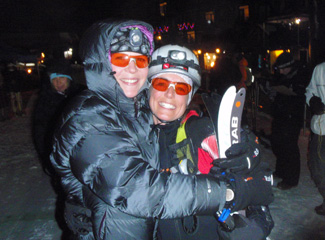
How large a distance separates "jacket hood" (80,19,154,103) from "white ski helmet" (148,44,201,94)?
546 mm

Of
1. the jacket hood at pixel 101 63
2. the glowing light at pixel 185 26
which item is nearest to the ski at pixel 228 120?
the jacket hood at pixel 101 63

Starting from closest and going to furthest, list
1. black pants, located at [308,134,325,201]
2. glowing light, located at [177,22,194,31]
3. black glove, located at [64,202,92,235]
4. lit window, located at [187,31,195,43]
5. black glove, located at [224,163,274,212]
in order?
black glove, located at [224,163,274,212]
black glove, located at [64,202,92,235]
black pants, located at [308,134,325,201]
lit window, located at [187,31,195,43]
glowing light, located at [177,22,194,31]

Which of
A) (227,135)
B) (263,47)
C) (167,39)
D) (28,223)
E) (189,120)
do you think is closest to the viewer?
(227,135)

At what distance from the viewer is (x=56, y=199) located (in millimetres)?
4621

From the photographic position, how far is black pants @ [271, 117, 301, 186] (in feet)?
14.0

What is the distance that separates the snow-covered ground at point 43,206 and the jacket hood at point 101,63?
285cm

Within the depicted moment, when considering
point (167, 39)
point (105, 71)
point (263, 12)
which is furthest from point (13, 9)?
point (105, 71)

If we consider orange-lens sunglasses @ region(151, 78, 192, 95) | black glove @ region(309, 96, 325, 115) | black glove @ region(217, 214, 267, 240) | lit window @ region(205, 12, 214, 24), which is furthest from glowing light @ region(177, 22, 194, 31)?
black glove @ region(217, 214, 267, 240)

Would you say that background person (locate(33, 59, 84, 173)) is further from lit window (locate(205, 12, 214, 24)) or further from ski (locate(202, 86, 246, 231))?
lit window (locate(205, 12, 214, 24))

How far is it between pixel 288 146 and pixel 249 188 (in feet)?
10.7

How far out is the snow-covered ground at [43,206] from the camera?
3593 mm

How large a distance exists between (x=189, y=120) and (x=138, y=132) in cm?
52

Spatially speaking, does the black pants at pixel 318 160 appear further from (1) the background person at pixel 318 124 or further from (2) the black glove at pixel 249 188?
(2) the black glove at pixel 249 188

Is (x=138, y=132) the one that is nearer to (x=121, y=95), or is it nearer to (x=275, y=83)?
(x=121, y=95)
